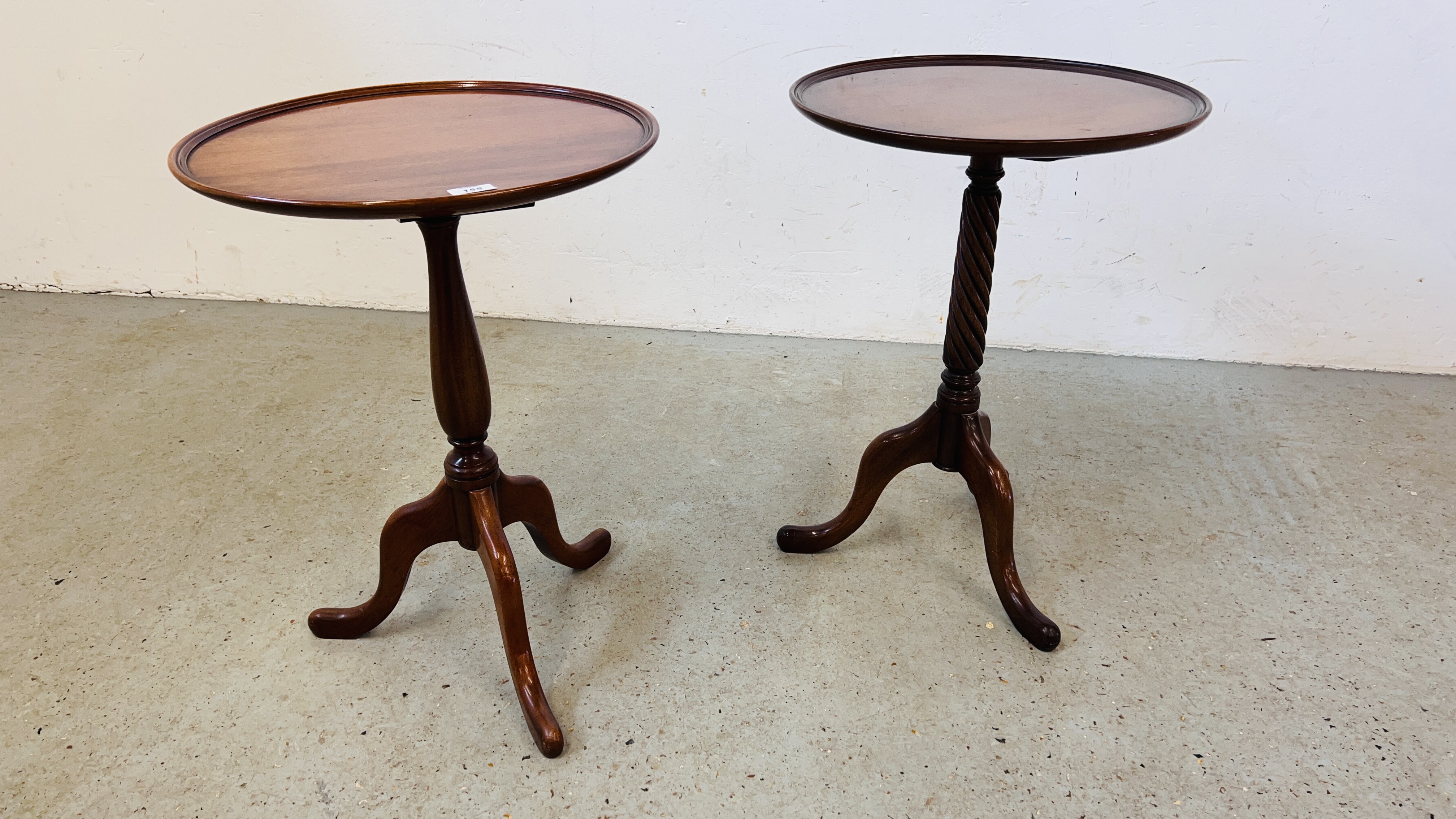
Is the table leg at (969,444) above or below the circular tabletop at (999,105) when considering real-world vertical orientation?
below

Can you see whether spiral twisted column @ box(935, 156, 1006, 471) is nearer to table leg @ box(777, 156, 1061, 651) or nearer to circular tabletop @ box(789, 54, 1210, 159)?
table leg @ box(777, 156, 1061, 651)

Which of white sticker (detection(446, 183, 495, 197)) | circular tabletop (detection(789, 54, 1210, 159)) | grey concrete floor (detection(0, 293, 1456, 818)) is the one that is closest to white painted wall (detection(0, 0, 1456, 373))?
grey concrete floor (detection(0, 293, 1456, 818))

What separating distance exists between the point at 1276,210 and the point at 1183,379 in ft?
1.61

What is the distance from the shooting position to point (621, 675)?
1592 millimetres

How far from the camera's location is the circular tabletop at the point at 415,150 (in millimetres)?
1138

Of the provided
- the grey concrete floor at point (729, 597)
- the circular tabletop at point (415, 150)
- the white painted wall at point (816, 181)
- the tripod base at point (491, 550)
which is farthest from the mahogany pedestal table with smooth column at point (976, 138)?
the white painted wall at point (816, 181)

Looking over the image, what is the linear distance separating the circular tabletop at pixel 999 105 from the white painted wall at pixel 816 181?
28.5 inches

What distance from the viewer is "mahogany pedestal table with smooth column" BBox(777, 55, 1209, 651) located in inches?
53.5

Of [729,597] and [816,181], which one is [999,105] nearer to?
[729,597]

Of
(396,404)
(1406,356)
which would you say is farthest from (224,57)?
(1406,356)

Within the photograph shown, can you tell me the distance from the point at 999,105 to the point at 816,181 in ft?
3.64

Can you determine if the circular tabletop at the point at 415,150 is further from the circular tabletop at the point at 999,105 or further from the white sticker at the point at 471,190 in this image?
the circular tabletop at the point at 999,105

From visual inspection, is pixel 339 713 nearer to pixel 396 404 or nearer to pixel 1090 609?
pixel 396 404

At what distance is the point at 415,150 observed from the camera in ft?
4.44
